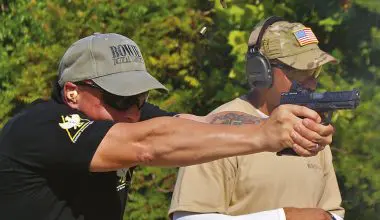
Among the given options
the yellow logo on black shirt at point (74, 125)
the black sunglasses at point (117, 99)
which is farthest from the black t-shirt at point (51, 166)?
the black sunglasses at point (117, 99)

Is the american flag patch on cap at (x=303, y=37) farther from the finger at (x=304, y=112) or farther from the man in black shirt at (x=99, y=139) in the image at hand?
the finger at (x=304, y=112)

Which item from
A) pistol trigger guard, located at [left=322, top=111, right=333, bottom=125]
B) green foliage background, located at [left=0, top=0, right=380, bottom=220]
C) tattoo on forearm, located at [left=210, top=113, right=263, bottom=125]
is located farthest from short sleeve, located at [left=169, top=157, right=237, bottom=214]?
green foliage background, located at [left=0, top=0, right=380, bottom=220]

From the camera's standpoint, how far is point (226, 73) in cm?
666

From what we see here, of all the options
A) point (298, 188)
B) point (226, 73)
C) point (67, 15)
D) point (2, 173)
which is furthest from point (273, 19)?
point (67, 15)

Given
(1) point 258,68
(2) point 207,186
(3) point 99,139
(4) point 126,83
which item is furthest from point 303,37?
(3) point 99,139

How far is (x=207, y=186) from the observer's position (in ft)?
13.1

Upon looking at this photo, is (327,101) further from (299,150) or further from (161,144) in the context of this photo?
(161,144)

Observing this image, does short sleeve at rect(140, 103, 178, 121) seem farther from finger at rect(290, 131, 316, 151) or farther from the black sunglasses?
finger at rect(290, 131, 316, 151)

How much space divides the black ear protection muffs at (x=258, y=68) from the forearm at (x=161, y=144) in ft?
3.05

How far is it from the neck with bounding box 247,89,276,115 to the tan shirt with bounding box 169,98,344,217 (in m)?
0.28

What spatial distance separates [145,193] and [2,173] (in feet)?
10.6

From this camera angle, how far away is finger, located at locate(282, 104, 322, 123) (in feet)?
10.4

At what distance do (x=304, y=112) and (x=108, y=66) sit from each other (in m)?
0.87

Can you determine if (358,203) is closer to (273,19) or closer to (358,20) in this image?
(358,20)
